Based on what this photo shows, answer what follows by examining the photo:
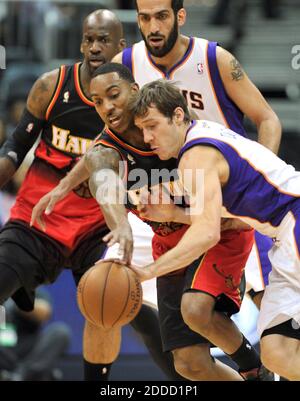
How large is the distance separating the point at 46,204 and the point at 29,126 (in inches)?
28.1

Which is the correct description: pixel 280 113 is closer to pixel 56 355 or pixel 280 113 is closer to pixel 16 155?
pixel 56 355

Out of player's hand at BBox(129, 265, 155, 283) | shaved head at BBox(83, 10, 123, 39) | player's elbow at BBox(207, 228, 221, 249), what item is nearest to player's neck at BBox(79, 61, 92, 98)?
shaved head at BBox(83, 10, 123, 39)

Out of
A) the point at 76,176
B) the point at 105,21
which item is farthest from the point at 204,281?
the point at 105,21

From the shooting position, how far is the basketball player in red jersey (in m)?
6.34

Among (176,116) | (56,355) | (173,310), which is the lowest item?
(56,355)

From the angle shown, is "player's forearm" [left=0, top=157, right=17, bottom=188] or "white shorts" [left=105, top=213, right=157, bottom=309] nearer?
"player's forearm" [left=0, top=157, right=17, bottom=188]

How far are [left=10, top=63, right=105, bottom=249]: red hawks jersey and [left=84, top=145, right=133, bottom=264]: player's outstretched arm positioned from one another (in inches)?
37.6

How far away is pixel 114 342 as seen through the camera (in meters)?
6.45

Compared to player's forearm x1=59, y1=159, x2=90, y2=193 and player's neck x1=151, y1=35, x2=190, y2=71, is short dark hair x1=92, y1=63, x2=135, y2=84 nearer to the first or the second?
player's forearm x1=59, y1=159, x2=90, y2=193

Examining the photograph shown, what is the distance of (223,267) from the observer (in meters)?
5.61

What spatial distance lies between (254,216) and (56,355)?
4.24 metres

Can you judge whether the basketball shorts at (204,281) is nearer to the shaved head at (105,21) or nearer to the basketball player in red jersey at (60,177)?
the basketball player in red jersey at (60,177)

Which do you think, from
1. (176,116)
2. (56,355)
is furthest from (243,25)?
(176,116)

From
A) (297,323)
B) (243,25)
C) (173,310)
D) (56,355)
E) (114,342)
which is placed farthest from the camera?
(243,25)
